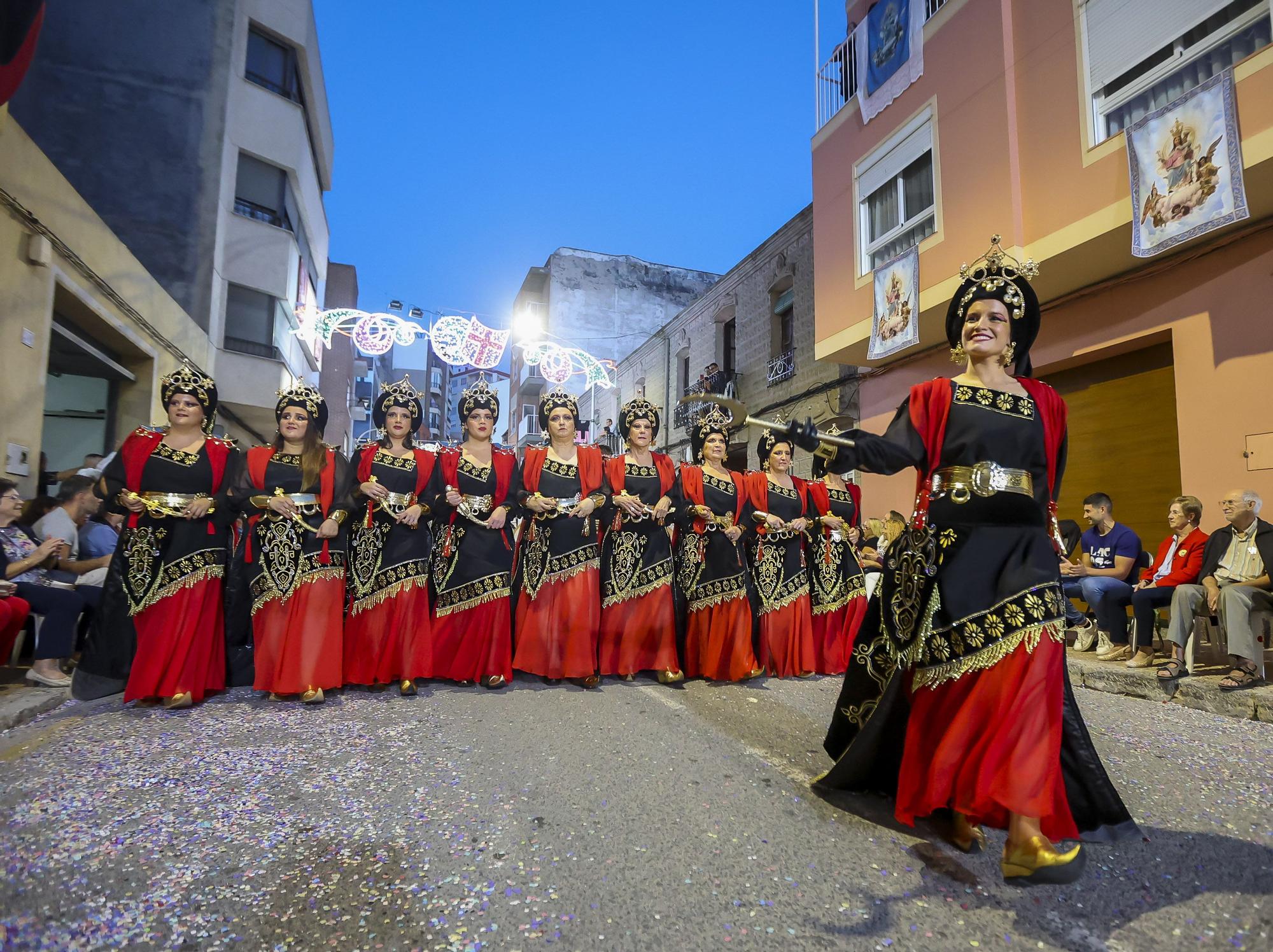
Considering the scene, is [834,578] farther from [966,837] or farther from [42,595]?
[42,595]

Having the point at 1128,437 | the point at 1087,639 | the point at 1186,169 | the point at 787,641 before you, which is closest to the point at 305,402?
the point at 787,641

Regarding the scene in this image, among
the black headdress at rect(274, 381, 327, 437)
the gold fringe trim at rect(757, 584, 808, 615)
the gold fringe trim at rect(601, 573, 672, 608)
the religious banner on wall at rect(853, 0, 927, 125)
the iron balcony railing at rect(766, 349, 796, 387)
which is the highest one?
the religious banner on wall at rect(853, 0, 927, 125)

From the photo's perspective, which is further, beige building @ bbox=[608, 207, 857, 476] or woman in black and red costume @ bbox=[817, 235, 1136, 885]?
beige building @ bbox=[608, 207, 857, 476]

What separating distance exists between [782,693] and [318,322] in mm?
11968

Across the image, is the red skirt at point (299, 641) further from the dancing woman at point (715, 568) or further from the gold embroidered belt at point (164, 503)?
the dancing woman at point (715, 568)

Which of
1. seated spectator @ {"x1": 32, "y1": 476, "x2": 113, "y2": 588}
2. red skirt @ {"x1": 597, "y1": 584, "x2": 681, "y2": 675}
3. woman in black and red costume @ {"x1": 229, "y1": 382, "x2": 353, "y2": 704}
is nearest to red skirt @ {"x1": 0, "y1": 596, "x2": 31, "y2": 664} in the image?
seated spectator @ {"x1": 32, "y1": 476, "x2": 113, "y2": 588}

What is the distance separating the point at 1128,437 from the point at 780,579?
509 centimetres

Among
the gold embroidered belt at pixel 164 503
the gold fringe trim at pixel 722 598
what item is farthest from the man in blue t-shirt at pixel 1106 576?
the gold embroidered belt at pixel 164 503

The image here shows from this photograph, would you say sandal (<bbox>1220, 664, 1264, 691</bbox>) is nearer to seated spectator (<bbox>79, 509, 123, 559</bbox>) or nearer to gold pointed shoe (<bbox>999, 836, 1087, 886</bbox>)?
gold pointed shoe (<bbox>999, 836, 1087, 886</bbox>)

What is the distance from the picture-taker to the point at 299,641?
14.8 ft

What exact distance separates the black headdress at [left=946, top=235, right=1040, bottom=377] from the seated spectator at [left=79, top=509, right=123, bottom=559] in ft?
20.1

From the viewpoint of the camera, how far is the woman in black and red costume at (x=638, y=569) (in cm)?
551

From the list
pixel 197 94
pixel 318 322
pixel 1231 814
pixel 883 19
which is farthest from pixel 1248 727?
pixel 197 94

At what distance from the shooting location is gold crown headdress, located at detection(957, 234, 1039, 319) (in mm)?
2811
